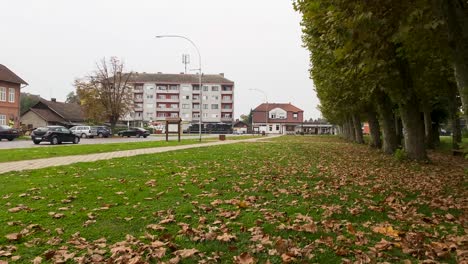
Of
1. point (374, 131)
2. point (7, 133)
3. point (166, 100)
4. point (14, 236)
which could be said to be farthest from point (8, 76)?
point (166, 100)

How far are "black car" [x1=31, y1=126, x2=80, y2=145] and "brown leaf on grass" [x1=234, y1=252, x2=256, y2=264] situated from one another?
33917 mm

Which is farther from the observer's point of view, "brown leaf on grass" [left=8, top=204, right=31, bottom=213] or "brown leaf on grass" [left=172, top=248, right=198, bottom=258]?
"brown leaf on grass" [left=8, top=204, right=31, bottom=213]

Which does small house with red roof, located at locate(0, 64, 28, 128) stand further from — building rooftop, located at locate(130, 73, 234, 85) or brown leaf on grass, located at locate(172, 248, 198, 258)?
building rooftop, located at locate(130, 73, 234, 85)

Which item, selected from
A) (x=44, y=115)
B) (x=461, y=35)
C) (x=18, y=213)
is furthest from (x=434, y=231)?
(x=44, y=115)

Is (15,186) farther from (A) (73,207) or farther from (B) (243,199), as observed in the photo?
(B) (243,199)

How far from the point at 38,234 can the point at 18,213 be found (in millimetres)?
1366

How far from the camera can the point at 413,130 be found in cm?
1666

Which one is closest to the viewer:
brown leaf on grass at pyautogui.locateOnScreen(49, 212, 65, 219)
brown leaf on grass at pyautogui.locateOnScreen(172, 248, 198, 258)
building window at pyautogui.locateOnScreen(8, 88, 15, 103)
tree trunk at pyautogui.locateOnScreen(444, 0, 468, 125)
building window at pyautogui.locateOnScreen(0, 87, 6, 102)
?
brown leaf on grass at pyautogui.locateOnScreen(172, 248, 198, 258)

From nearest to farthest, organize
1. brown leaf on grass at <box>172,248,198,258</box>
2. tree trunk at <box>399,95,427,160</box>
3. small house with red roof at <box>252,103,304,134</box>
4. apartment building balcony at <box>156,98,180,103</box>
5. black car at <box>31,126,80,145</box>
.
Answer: brown leaf on grass at <box>172,248,198,258</box> → tree trunk at <box>399,95,427,160</box> → black car at <box>31,126,80,145</box> → small house with red roof at <box>252,103,304,134</box> → apartment building balcony at <box>156,98,180,103</box>

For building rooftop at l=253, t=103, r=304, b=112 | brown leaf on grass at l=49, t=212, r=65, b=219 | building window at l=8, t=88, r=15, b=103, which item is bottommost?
brown leaf on grass at l=49, t=212, r=65, b=219

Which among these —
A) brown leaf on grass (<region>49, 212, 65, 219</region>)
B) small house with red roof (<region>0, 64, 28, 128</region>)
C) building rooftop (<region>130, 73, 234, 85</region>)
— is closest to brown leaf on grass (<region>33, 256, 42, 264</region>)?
brown leaf on grass (<region>49, 212, 65, 219</region>)

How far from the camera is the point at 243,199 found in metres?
7.87

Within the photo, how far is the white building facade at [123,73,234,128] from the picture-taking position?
123m

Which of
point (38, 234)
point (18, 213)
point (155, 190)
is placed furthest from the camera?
point (155, 190)
